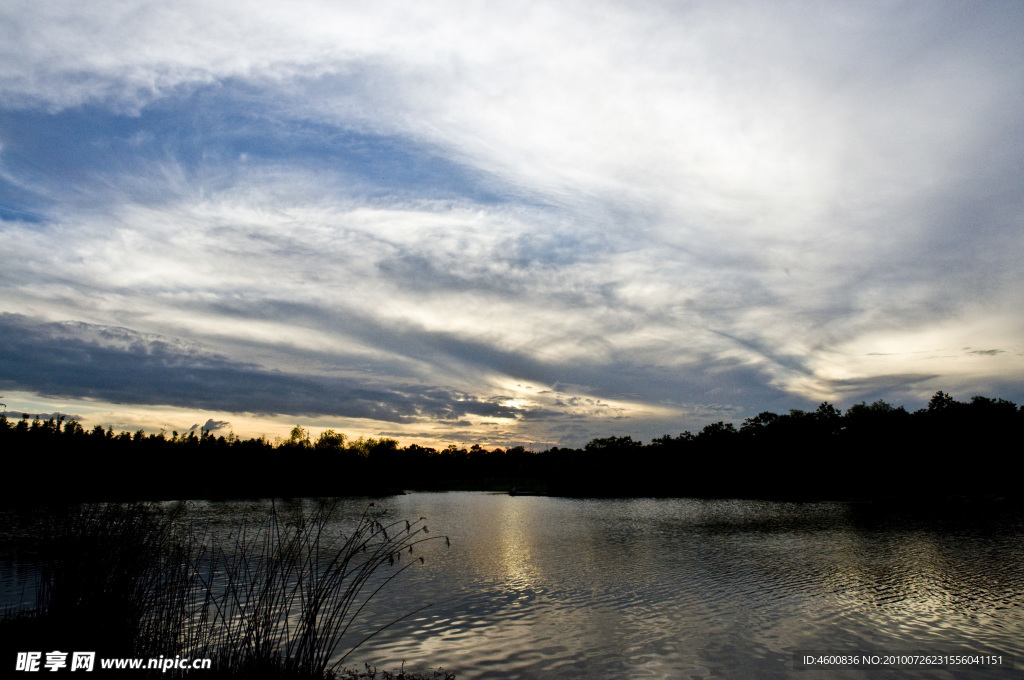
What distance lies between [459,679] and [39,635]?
6.69 m

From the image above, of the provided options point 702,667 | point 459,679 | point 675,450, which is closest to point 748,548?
point 702,667

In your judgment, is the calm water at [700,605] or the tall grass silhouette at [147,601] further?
the calm water at [700,605]

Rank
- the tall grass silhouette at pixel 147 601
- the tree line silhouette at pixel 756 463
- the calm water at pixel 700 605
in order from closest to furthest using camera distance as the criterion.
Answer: the tall grass silhouette at pixel 147 601
the calm water at pixel 700 605
the tree line silhouette at pixel 756 463

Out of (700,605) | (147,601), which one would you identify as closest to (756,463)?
(700,605)

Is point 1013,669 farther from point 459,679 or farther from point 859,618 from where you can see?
point 459,679

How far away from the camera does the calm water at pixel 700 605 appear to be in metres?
11.4

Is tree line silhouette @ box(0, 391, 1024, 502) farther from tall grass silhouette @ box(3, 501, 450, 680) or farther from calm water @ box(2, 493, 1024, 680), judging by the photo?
tall grass silhouette @ box(3, 501, 450, 680)

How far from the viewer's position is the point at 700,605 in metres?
15.9

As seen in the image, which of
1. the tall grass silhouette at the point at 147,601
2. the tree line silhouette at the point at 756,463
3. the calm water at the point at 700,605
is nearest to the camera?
the tall grass silhouette at the point at 147,601

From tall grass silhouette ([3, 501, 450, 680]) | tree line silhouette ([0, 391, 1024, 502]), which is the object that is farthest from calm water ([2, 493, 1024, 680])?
tree line silhouette ([0, 391, 1024, 502])

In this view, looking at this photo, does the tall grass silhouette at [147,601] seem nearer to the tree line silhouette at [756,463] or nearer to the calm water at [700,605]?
the calm water at [700,605]

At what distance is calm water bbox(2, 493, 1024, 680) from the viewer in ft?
37.5

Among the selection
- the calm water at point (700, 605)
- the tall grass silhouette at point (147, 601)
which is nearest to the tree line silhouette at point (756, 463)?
the calm water at point (700, 605)

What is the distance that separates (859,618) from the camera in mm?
14523
